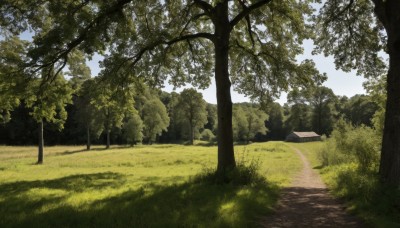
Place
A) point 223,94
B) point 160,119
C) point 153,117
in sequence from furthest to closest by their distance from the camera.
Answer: point 160,119, point 153,117, point 223,94

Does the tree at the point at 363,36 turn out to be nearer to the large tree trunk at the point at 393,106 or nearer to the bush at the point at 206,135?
the large tree trunk at the point at 393,106

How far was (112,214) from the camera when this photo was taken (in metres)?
9.68

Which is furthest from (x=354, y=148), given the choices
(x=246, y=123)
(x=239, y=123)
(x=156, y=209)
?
(x=246, y=123)

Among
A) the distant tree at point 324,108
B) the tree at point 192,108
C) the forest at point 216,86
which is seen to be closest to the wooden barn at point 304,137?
the distant tree at point 324,108

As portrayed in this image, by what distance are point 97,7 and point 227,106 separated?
24.0 ft

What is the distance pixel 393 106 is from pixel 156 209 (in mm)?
8877

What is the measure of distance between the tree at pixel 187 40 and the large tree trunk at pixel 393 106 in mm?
5402

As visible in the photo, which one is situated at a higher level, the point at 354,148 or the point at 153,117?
the point at 153,117

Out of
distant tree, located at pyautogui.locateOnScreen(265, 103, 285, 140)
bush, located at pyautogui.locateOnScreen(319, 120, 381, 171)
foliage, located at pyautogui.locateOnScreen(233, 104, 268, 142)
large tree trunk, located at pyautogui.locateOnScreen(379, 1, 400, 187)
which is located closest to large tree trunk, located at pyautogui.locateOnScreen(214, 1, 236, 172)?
large tree trunk, located at pyautogui.locateOnScreen(379, 1, 400, 187)

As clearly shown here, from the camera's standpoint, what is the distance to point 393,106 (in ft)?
41.1

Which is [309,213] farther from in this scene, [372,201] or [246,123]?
[246,123]

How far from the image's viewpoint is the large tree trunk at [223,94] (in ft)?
55.2

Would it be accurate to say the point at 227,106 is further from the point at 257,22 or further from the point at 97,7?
the point at 97,7

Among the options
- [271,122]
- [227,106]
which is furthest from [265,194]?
[271,122]
